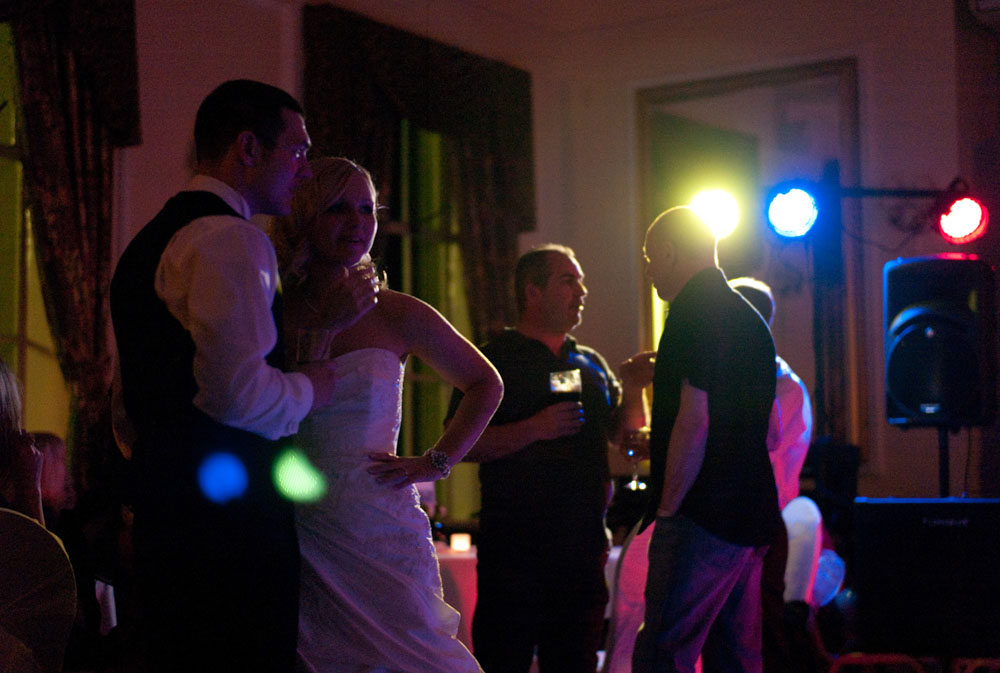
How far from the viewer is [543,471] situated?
3564 mm

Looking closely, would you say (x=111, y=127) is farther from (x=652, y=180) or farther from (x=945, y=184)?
(x=945, y=184)

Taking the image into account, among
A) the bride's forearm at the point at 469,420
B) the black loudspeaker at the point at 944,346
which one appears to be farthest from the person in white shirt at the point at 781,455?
the bride's forearm at the point at 469,420

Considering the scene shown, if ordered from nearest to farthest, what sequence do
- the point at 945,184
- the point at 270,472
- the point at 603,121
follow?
the point at 270,472 < the point at 945,184 < the point at 603,121

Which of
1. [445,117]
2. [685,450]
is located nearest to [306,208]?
[685,450]

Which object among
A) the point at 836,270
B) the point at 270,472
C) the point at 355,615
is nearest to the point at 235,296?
the point at 270,472

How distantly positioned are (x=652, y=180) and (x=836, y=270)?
144cm

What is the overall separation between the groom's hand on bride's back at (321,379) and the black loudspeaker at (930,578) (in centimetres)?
318

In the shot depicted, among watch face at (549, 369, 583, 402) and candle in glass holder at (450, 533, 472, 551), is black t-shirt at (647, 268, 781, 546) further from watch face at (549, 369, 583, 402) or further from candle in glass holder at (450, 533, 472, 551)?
candle in glass holder at (450, 533, 472, 551)

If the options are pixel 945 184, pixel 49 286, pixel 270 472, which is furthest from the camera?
pixel 945 184

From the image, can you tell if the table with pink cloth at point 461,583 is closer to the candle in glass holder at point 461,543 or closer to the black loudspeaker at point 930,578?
the candle in glass holder at point 461,543

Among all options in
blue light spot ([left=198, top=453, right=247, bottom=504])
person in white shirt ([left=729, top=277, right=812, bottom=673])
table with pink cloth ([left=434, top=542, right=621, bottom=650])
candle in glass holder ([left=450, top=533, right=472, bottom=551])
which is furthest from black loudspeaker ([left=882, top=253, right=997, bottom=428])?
blue light spot ([left=198, top=453, right=247, bottom=504])

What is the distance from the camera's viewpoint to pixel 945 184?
6.30m

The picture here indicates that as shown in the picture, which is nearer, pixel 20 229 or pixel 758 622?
pixel 758 622

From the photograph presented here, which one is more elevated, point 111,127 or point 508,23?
point 508,23
